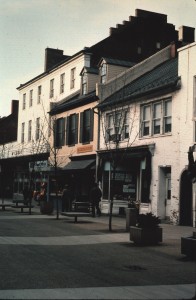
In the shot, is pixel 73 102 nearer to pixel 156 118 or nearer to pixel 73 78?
pixel 73 78

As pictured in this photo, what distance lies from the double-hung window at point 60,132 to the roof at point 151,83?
6.55 m

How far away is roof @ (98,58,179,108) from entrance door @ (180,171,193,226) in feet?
14.8

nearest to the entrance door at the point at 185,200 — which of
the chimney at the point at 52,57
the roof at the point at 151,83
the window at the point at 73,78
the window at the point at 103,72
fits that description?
the roof at the point at 151,83

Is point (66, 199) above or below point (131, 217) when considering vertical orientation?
above

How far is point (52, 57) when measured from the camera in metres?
43.2

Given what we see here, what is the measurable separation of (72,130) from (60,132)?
6.86ft

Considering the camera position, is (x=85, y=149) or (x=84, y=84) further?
(x=84, y=84)

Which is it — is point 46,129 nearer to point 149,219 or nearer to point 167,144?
point 167,144

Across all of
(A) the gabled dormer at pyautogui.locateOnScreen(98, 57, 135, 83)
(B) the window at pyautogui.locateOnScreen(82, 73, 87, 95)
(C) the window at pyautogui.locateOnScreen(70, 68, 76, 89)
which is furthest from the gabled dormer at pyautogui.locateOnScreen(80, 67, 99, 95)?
(C) the window at pyautogui.locateOnScreen(70, 68, 76, 89)

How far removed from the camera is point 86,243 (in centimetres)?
1425

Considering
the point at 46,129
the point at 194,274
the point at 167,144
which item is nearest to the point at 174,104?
the point at 167,144

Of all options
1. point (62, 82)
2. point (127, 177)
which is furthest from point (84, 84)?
point (127, 177)

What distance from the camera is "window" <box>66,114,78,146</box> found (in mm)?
32625

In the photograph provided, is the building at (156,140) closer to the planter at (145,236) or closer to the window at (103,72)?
the window at (103,72)
